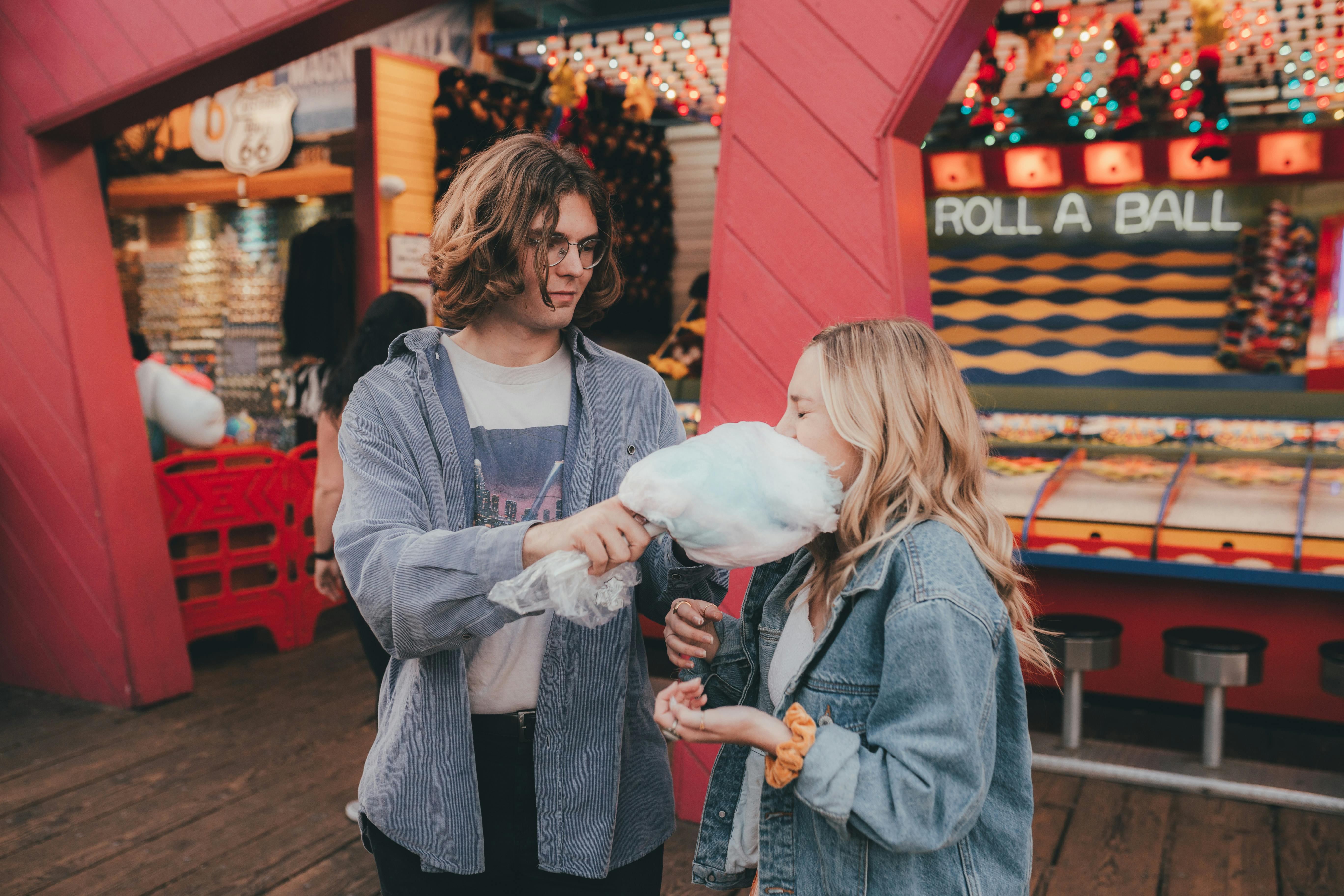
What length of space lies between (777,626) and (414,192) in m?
5.79

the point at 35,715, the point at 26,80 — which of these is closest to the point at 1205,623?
the point at 35,715

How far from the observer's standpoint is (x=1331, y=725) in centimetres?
436

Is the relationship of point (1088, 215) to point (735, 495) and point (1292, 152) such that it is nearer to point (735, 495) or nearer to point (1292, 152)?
point (1292, 152)

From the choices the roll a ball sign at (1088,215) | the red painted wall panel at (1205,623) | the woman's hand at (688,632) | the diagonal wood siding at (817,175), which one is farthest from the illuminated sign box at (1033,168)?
the woman's hand at (688,632)

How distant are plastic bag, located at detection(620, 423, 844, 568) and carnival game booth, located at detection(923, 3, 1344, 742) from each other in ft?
9.88

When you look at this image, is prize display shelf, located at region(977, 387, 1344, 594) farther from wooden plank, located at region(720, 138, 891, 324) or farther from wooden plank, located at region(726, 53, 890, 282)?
wooden plank, located at region(726, 53, 890, 282)

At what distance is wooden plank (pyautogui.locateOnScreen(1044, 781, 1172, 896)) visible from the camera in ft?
10.4

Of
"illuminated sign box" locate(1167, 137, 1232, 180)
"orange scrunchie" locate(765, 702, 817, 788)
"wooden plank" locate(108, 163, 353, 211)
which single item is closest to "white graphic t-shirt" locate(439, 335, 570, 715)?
"orange scrunchie" locate(765, 702, 817, 788)

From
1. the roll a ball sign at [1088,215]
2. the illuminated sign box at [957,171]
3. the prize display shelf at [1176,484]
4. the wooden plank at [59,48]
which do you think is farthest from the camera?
the illuminated sign box at [957,171]

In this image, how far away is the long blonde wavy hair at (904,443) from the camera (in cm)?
136

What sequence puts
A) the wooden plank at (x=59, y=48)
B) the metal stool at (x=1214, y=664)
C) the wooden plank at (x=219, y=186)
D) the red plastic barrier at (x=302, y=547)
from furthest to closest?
1. the wooden plank at (x=219, y=186)
2. the red plastic barrier at (x=302, y=547)
3. the wooden plank at (x=59, y=48)
4. the metal stool at (x=1214, y=664)

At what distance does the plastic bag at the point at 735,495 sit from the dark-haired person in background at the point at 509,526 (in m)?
0.23

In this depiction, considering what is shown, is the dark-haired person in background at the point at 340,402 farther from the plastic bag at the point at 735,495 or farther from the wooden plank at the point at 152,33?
the plastic bag at the point at 735,495

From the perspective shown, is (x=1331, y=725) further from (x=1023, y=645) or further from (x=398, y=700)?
(x=398, y=700)
